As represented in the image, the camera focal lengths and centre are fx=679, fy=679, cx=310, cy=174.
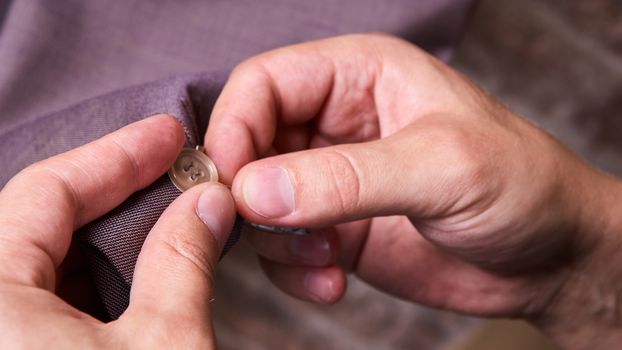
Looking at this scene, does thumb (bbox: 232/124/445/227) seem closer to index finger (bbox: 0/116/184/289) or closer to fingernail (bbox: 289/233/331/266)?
index finger (bbox: 0/116/184/289)

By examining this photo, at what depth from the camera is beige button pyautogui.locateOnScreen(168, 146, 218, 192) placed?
0.68m

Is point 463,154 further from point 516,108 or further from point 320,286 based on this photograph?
point 516,108

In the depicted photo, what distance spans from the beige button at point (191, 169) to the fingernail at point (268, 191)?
0.18 feet

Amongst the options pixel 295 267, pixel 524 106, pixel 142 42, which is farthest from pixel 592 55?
pixel 142 42

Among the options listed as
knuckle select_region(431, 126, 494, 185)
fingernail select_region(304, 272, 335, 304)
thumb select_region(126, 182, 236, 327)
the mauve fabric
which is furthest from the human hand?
fingernail select_region(304, 272, 335, 304)

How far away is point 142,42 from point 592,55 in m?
1.02

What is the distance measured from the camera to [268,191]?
2.16ft

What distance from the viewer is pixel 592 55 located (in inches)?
58.5

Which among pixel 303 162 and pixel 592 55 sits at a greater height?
pixel 303 162

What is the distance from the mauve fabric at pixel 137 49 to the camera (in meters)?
0.74

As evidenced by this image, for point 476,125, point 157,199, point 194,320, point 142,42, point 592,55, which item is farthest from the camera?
point 592,55

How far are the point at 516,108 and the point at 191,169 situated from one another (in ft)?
3.43

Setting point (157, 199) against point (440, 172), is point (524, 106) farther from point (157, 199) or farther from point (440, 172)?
point (157, 199)

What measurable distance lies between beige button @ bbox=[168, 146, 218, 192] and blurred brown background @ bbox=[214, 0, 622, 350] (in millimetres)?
720
